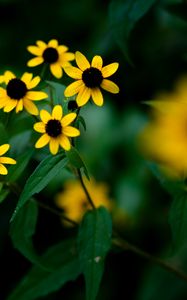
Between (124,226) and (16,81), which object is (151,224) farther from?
(16,81)

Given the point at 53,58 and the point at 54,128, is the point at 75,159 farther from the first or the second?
the point at 53,58

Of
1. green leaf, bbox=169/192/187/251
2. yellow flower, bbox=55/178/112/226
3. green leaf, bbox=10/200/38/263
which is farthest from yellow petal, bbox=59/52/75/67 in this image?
yellow flower, bbox=55/178/112/226

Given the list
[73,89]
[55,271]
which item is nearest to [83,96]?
[73,89]

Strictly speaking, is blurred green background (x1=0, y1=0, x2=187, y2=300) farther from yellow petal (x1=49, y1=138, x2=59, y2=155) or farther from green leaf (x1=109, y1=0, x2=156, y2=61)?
yellow petal (x1=49, y1=138, x2=59, y2=155)

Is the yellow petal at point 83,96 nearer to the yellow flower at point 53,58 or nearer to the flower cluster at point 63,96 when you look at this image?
the flower cluster at point 63,96

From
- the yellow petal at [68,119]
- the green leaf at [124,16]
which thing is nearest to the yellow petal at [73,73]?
the yellow petal at [68,119]

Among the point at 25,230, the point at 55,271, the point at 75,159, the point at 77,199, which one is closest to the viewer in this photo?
the point at 75,159
